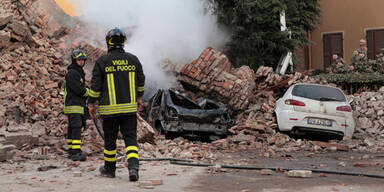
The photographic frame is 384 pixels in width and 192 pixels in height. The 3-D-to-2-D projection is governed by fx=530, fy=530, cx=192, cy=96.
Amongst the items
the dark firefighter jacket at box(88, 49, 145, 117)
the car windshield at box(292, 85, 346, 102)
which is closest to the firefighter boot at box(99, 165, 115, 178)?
the dark firefighter jacket at box(88, 49, 145, 117)

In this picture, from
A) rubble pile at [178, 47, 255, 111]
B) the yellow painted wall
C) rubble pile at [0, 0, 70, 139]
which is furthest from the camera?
the yellow painted wall

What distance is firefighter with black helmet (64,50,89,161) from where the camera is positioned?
8.91 m

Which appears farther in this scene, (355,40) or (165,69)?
(355,40)

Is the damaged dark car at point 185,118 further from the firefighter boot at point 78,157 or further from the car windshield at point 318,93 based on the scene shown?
the firefighter boot at point 78,157

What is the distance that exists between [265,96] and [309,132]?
4135mm

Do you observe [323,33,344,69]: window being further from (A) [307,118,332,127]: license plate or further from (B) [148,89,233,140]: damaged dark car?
(A) [307,118,332,127]: license plate

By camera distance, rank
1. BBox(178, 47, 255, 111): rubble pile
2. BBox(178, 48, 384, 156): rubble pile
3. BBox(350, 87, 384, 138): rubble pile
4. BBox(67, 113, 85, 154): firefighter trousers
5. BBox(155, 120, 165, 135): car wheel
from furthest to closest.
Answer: BBox(178, 47, 255, 111): rubble pile < BBox(350, 87, 384, 138): rubble pile < BBox(155, 120, 165, 135): car wheel < BBox(178, 48, 384, 156): rubble pile < BBox(67, 113, 85, 154): firefighter trousers

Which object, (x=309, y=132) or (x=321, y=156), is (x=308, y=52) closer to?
(x=309, y=132)

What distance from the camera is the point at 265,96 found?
15.7m

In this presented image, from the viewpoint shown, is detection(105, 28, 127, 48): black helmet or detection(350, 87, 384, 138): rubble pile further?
detection(350, 87, 384, 138): rubble pile

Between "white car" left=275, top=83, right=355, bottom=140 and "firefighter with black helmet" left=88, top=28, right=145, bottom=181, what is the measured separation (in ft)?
19.0

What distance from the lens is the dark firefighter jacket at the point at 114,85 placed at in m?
6.40

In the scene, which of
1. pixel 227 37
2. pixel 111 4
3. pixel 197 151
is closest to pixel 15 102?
pixel 197 151

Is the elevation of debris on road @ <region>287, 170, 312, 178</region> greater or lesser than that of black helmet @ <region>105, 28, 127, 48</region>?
lesser
